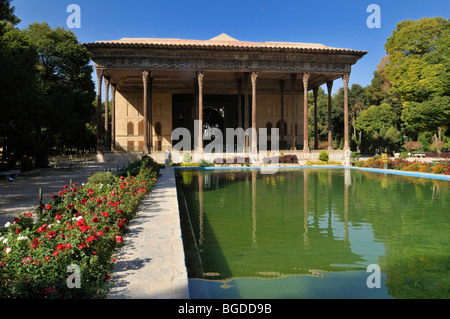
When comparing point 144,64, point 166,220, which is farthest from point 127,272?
point 144,64

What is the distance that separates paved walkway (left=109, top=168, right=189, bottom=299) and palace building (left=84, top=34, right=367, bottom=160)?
2004 centimetres

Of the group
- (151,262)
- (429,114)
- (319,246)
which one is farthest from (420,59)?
(151,262)

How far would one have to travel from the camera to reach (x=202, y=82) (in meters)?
28.8

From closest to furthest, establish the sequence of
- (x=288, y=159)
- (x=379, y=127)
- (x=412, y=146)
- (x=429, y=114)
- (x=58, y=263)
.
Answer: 1. (x=58, y=263)
2. (x=288, y=159)
3. (x=429, y=114)
4. (x=412, y=146)
5. (x=379, y=127)

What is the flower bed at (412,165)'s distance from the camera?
15664 millimetres

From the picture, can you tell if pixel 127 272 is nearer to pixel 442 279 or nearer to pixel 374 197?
pixel 442 279

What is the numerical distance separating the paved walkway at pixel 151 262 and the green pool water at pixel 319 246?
35 cm

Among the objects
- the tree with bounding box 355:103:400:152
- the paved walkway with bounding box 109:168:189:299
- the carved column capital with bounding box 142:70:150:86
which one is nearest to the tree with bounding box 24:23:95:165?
the carved column capital with bounding box 142:70:150:86

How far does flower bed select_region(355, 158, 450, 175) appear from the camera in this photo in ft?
51.4

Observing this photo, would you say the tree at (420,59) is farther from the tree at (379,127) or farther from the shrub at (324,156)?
the shrub at (324,156)

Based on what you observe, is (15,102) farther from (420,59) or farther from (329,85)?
(420,59)

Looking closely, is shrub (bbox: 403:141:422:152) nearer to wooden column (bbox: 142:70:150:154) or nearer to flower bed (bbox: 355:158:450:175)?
flower bed (bbox: 355:158:450:175)

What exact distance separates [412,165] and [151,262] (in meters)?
17.7

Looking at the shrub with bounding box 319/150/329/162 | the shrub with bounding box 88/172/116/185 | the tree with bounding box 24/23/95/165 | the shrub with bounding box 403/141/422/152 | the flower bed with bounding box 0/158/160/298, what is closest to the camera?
the flower bed with bounding box 0/158/160/298
